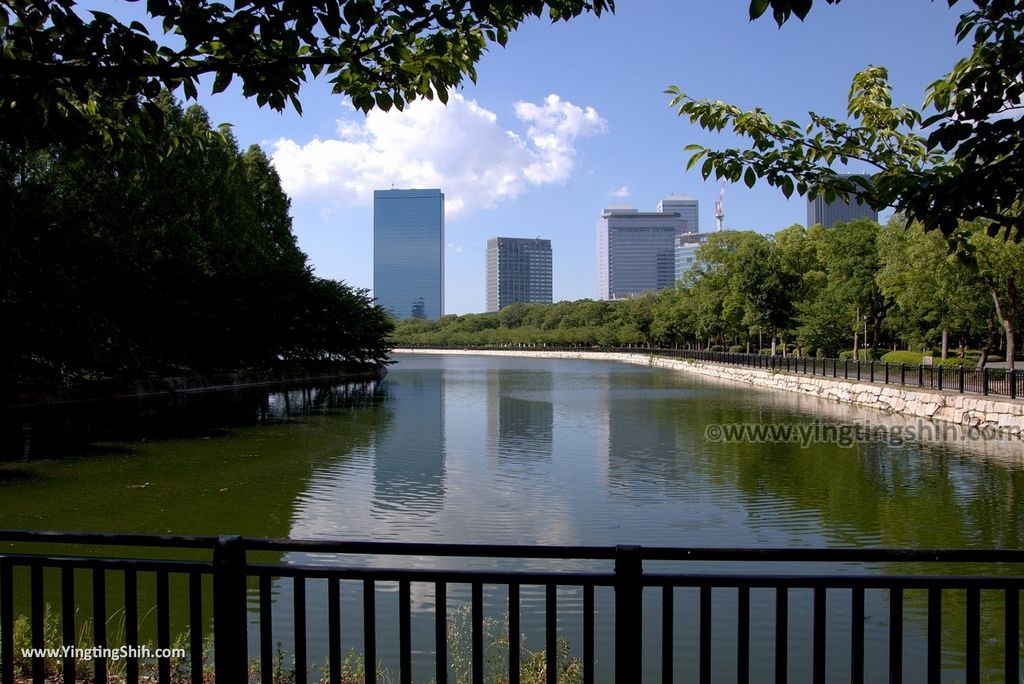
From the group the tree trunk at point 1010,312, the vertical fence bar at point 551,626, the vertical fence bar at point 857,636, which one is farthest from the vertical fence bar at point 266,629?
the tree trunk at point 1010,312

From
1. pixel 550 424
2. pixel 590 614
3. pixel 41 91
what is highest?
pixel 41 91

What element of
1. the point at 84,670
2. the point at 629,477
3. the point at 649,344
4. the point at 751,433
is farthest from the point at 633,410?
the point at 649,344

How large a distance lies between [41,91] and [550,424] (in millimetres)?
18807

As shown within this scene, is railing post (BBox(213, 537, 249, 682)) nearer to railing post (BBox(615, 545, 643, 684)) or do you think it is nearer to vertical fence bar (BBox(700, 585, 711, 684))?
railing post (BBox(615, 545, 643, 684))

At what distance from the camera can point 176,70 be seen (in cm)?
379

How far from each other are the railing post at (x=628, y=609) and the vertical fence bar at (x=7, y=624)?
253cm

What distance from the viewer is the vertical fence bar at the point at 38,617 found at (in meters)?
3.27

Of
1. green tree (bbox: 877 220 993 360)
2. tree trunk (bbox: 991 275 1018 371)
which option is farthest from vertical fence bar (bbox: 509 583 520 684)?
tree trunk (bbox: 991 275 1018 371)

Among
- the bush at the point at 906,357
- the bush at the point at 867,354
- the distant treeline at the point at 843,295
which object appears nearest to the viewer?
the distant treeline at the point at 843,295

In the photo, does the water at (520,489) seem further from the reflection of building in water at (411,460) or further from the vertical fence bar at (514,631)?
the vertical fence bar at (514,631)

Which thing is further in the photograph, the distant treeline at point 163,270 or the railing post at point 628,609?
the distant treeline at point 163,270

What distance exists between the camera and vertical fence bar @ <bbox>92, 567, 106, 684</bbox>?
10.8 feet

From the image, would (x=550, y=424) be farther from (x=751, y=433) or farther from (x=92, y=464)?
(x=92, y=464)

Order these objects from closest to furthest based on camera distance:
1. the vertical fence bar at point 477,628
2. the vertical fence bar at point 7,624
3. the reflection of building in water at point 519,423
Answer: the vertical fence bar at point 477,628
the vertical fence bar at point 7,624
the reflection of building in water at point 519,423
